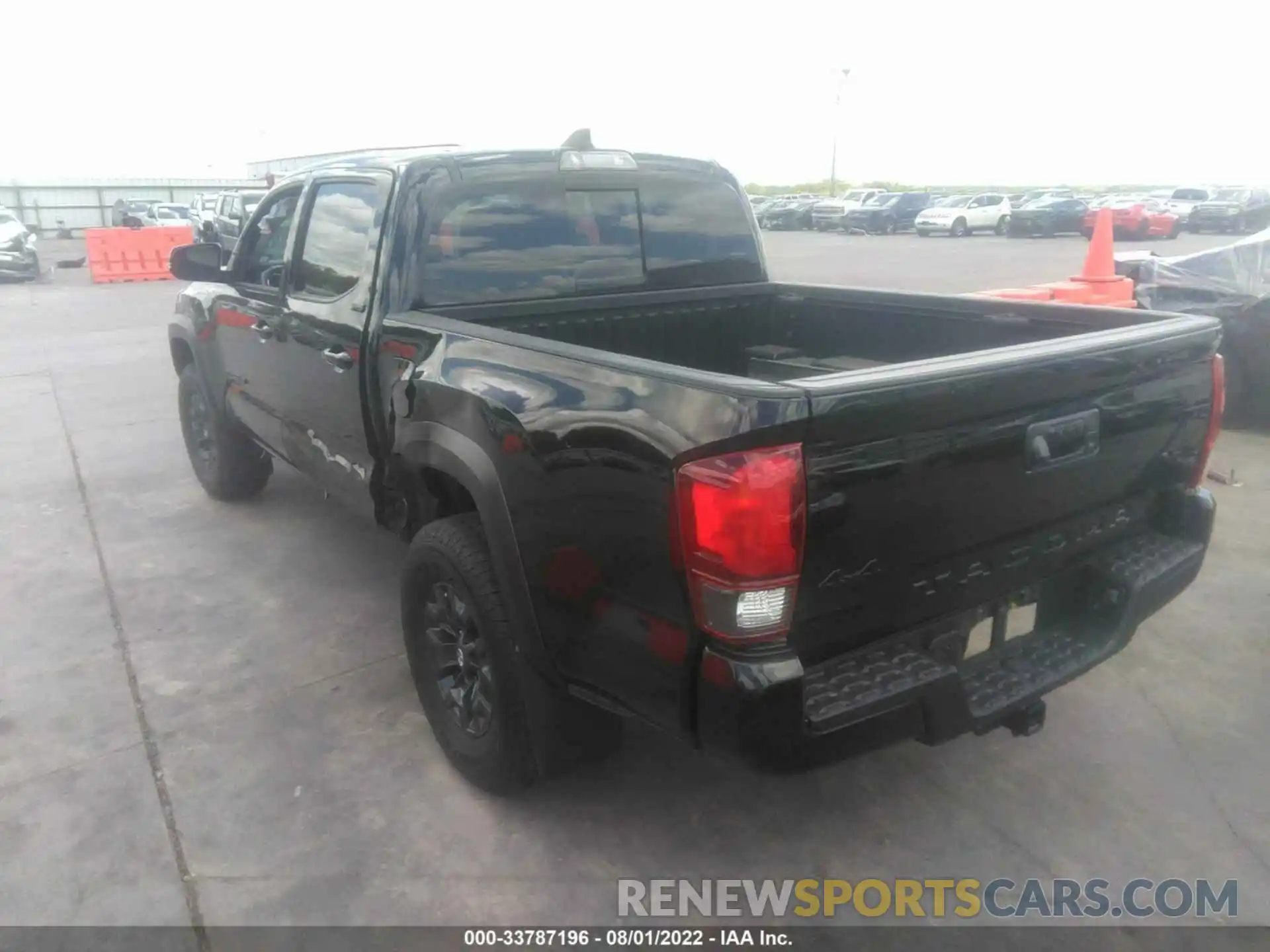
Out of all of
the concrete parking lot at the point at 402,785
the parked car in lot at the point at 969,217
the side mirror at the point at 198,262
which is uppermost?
the side mirror at the point at 198,262

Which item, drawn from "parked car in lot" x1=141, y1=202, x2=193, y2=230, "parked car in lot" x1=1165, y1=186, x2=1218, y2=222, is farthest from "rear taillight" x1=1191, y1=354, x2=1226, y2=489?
"parked car in lot" x1=1165, y1=186, x2=1218, y2=222

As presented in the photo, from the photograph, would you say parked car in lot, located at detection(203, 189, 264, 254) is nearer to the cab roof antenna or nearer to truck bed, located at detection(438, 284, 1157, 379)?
the cab roof antenna

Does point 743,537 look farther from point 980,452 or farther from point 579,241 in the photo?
point 579,241

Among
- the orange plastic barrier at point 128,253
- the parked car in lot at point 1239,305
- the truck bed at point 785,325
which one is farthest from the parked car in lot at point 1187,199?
the truck bed at point 785,325

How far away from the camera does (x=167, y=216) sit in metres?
29.7

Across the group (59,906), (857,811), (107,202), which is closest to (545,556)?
(857,811)

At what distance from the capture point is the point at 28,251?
20.5 meters

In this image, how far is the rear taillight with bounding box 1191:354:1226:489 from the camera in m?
2.99

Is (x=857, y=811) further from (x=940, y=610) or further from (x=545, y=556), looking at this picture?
(x=545, y=556)

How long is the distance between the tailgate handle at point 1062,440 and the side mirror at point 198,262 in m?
3.87

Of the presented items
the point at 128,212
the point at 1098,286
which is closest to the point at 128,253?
the point at 128,212

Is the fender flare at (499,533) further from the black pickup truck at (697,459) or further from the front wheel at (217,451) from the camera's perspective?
the front wheel at (217,451)

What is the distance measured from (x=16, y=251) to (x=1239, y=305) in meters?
21.5

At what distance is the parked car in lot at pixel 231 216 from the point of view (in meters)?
21.0
